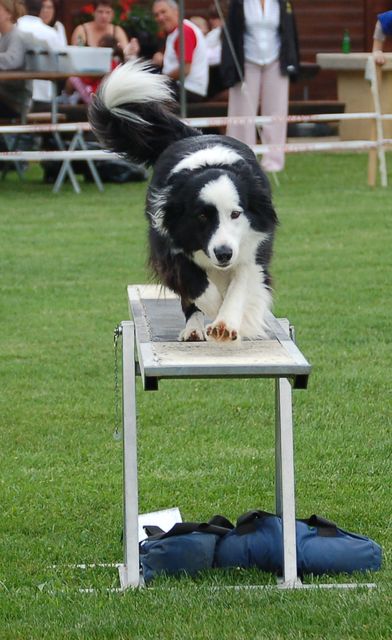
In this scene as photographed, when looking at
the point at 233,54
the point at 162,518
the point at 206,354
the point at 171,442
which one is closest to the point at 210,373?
the point at 206,354

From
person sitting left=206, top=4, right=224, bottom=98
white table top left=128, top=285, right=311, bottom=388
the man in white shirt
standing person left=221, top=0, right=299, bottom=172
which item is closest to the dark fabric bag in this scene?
white table top left=128, top=285, right=311, bottom=388

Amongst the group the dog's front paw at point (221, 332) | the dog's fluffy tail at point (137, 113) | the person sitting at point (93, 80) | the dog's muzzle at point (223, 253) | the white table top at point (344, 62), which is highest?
the dog's fluffy tail at point (137, 113)

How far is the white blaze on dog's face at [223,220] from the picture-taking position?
4.38m

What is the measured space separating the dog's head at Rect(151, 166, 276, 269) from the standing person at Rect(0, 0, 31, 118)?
9.89 m

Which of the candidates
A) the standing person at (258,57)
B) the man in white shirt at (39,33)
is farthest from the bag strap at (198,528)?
the man in white shirt at (39,33)

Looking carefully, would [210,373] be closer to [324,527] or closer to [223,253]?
[223,253]

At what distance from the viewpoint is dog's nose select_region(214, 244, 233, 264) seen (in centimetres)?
436

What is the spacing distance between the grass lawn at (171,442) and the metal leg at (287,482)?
12 cm

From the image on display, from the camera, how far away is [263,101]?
1462 cm

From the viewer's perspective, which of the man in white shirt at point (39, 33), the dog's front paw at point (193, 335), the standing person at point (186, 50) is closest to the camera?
the dog's front paw at point (193, 335)

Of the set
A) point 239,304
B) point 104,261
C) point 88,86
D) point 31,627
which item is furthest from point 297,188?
point 31,627

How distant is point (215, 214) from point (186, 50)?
1076cm

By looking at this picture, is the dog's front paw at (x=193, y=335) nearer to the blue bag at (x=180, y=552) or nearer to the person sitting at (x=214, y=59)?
the blue bag at (x=180, y=552)

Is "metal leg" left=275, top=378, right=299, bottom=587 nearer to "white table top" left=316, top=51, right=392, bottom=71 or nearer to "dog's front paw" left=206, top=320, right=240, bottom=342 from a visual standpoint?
"dog's front paw" left=206, top=320, right=240, bottom=342
